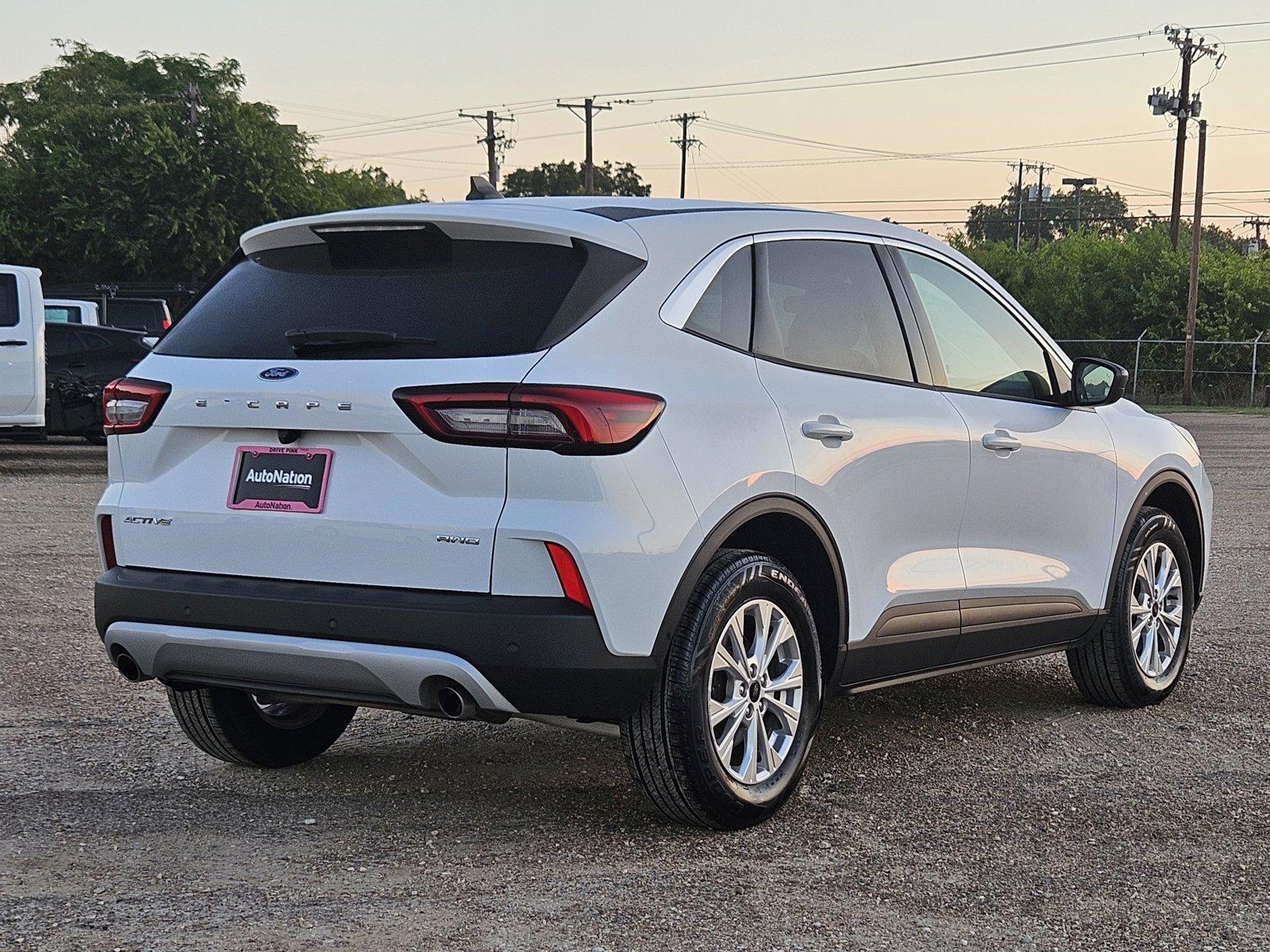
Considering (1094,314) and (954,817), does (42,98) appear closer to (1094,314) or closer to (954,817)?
(1094,314)

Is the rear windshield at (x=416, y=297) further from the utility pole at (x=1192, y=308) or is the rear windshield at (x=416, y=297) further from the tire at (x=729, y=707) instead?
the utility pole at (x=1192, y=308)

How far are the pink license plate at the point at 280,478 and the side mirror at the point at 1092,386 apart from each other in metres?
3.04

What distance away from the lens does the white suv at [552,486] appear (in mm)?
4223

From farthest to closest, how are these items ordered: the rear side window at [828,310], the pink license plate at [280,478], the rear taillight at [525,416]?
the rear side window at [828,310], the pink license plate at [280,478], the rear taillight at [525,416]

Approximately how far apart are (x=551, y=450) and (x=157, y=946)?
4.88 ft

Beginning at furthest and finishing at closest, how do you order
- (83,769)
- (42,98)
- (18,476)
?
1. (42,98)
2. (18,476)
3. (83,769)

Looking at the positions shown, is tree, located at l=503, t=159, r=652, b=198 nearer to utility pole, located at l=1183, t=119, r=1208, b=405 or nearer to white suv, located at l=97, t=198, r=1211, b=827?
utility pole, located at l=1183, t=119, r=1208, b=405

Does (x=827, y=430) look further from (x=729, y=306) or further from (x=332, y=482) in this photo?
(x=332, y=482)

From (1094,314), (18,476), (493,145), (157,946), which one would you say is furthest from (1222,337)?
(157,946)

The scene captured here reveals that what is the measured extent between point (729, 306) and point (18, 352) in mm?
14559

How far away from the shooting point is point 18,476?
1756 cm

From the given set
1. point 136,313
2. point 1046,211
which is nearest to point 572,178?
point 1046,211

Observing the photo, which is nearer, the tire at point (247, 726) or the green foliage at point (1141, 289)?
the tire at point (247, 726)

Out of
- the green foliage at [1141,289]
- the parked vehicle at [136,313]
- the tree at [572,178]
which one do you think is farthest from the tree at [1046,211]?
the parked vehicle at [136,313]
